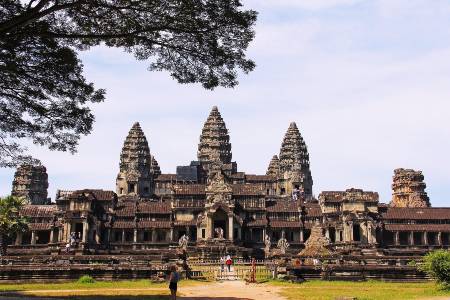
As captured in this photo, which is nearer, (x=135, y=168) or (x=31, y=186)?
(x=135, y=168)

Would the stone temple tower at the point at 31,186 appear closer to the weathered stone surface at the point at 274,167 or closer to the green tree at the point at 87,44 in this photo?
the weathered stone surface at the point at 274,167

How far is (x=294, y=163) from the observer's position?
110250 millimetres

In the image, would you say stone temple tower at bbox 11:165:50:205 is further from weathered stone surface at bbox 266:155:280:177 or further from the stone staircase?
the stone staircase

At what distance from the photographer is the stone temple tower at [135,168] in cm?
10419

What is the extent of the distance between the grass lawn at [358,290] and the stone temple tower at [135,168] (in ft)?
250

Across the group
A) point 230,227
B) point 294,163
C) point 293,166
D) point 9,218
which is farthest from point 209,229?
point 294,163

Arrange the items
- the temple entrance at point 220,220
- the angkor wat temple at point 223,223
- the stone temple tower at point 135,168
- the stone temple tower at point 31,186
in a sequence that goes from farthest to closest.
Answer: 1. the stone temple tower at point 135,168
2. the stone temple tower at point 31,186
3. the temple entrance at point 220,220
4. the angkor wat temple at point 223,223

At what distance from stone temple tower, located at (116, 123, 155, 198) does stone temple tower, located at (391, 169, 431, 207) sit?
165 feet

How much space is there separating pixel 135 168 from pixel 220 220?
144 feet

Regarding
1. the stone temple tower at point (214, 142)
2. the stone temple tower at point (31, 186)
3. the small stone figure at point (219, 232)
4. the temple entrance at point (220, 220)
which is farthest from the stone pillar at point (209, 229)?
the stone temple tower at point (31, 186)

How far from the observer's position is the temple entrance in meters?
64.4

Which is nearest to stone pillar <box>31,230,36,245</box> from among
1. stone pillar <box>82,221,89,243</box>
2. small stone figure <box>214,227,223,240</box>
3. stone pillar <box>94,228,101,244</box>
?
stone pillar <box>82,221,89,243</box>

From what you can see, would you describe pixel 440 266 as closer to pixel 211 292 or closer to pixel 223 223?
pixel 211 292

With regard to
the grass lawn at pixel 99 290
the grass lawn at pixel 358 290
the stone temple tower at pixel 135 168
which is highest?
the stone temple tower at pixel 135 168
